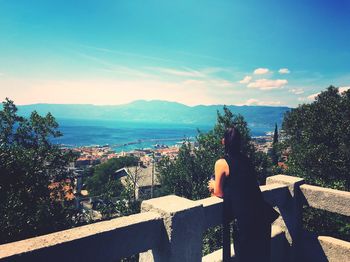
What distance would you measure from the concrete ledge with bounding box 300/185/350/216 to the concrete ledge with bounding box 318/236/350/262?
1.69 feet

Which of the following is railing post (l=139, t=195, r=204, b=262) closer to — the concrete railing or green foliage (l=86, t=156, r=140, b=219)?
the concrete railing

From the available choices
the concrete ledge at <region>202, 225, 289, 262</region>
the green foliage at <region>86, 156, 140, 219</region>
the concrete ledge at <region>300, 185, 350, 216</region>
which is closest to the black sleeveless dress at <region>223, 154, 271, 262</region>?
the concrete ledge at <region>202, 225, 289, 262</region>

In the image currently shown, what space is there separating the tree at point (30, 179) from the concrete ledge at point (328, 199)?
1092 cm

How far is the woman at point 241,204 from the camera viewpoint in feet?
9.04

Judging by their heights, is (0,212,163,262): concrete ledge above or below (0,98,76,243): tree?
above

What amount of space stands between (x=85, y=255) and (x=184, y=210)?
0.90 meters

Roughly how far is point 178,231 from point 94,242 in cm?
75

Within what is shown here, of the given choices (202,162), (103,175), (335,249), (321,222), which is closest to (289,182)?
(335,249)

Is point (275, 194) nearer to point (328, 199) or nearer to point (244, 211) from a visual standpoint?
point (328, 199)

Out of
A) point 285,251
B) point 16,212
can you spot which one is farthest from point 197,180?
point 285,251

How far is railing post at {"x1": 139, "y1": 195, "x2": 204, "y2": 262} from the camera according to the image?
2334 millimetres

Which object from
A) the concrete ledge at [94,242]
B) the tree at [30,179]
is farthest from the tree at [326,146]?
the concrete ledge at [94,242]

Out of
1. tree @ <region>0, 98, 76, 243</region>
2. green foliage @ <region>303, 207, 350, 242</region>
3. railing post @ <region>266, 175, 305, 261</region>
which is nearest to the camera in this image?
railing post @ <region>266, 175, 305, 261</region>

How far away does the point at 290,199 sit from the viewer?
4.32m
